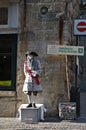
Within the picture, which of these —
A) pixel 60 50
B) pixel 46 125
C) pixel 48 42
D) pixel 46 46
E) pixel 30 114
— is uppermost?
pixel 48 42

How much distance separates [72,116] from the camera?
12703mm

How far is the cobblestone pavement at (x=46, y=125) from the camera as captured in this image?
11219 mm

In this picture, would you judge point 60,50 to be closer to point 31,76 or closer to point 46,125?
point 31,76

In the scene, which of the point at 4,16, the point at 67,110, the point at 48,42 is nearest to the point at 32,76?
the point at 48,42

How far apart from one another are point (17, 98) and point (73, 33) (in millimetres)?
2582

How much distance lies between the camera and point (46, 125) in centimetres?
1167

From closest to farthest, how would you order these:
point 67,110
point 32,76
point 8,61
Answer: point 32,76, point 67,110, point 8,61

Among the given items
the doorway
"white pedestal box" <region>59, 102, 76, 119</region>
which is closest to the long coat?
"white pedestal box" <region>59, 102, 76, 119</region>

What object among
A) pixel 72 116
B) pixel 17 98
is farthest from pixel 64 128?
pixel 17 98

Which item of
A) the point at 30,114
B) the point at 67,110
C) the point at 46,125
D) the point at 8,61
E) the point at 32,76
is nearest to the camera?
the point at 46,125

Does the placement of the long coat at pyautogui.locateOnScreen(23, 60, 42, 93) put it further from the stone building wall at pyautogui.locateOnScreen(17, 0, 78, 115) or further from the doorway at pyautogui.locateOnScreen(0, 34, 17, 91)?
the doorway at pyautogui.locateOnScreen(0, 34, 17, 91)

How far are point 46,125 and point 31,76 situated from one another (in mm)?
1568

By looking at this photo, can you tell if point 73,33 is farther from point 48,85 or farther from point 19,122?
point 19,122

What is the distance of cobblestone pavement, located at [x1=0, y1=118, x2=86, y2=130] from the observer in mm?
11219
